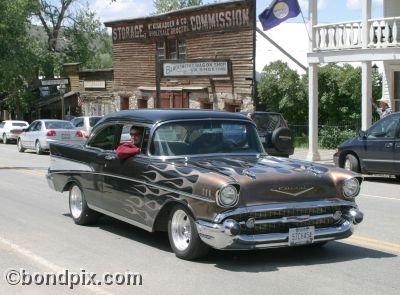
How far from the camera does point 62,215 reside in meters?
10.1

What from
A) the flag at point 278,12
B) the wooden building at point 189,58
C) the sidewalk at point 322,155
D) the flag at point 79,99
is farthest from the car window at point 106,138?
the flag at point 79,99

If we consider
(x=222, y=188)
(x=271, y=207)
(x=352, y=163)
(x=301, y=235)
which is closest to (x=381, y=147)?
(x=352, y=163)

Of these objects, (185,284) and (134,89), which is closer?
(185,284)

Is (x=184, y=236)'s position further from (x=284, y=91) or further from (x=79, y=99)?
(x=79, y=99)

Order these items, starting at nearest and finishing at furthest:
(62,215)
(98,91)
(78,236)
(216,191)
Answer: (216,191) → (78,236) → (62,215) → (98,91)

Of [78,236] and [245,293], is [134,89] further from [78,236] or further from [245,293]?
[245,293]

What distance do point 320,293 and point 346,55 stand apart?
53.2 feet

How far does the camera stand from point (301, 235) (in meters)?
6.65

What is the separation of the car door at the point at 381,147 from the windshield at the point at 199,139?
7.93 meters

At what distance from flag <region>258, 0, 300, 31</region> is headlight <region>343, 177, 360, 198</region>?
17171 millimetres

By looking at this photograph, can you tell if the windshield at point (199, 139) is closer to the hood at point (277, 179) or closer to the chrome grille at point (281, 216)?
the hood at point (277, 179)

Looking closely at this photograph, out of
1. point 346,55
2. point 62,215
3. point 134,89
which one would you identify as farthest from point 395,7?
point 62,215

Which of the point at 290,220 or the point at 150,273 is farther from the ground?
the point at 290,220

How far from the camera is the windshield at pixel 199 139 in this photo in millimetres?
7582
